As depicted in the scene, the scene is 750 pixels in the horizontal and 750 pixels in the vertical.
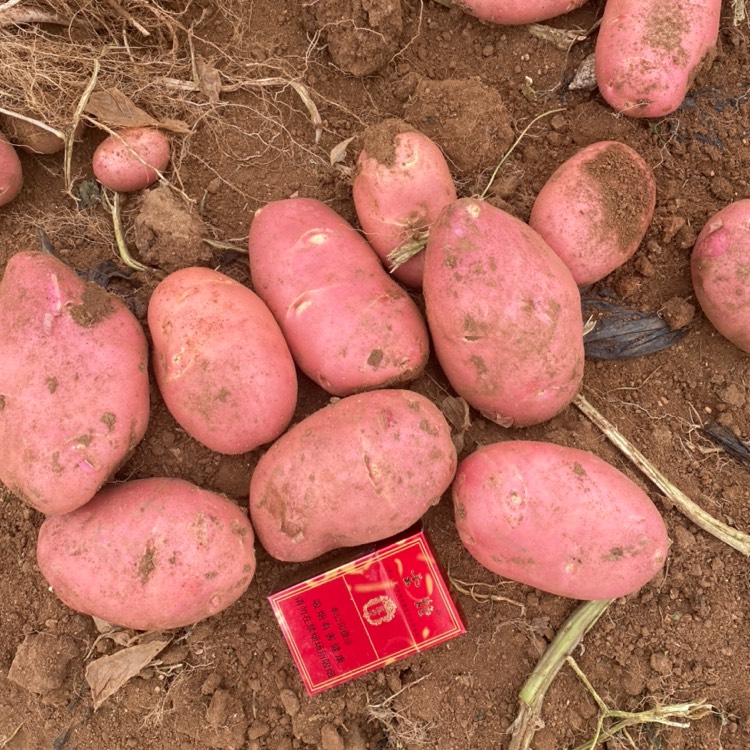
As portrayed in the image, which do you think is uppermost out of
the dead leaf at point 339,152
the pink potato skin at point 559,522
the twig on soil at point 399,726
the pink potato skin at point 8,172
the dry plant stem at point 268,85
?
the dry plant stem at point 268,85

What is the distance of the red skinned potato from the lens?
1.39 metres

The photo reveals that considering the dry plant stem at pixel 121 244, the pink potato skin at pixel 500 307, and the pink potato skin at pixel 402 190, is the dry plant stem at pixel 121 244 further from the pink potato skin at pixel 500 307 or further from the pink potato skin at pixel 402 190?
the pink potato skin at pixel 500 307

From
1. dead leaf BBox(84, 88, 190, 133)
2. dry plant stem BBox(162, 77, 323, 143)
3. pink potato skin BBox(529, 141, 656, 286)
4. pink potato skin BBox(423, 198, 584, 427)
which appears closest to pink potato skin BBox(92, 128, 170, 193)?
dead leaf BBox(84, 88, 190, 133)

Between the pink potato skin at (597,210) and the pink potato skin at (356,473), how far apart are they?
0.44 m

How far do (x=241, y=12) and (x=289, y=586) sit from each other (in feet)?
4.00

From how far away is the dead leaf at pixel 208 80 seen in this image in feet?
4.71

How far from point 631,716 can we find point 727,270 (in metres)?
0.91

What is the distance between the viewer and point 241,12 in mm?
1468

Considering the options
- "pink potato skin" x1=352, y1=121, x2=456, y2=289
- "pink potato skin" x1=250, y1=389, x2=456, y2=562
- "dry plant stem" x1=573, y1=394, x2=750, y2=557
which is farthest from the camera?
"dry plant stem" x1=573, y1=394, x2=750, y2=557

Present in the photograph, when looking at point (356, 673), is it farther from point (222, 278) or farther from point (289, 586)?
point (222, 278)

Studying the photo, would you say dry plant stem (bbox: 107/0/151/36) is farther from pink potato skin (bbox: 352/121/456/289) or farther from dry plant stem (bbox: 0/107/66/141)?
pink potato skin (bbox: 352/121/456/289)

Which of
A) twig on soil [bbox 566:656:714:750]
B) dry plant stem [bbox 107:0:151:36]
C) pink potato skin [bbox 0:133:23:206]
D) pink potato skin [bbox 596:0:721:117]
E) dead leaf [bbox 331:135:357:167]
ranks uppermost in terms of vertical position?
pink potato skin [bbox 596:0:721:117]

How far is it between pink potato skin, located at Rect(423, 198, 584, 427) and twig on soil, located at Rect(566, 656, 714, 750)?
1.89 ft

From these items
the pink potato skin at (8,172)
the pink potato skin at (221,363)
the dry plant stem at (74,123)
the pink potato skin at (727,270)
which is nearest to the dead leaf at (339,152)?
the pink potato skin at (221,363)
